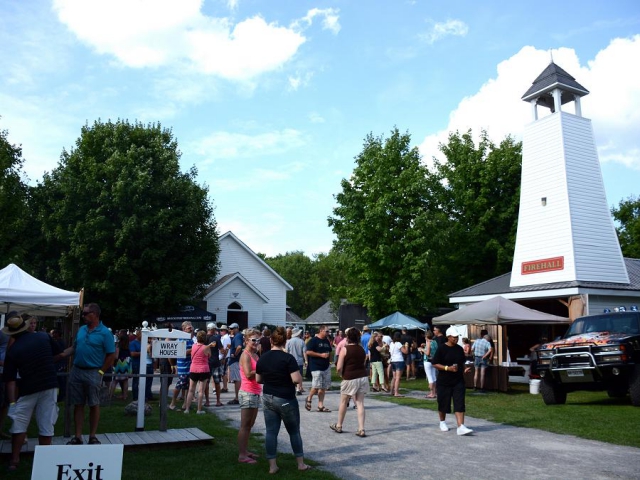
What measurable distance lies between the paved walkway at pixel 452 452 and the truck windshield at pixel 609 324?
4224 millimetres

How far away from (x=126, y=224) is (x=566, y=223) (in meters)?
19.4

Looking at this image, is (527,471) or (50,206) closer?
(527,471)

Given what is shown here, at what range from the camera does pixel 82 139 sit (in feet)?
96.8

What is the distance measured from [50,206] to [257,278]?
15981 millimetres

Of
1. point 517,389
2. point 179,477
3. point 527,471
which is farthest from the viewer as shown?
point 517,389

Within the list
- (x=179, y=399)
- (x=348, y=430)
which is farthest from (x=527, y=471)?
(x=179, y=399)

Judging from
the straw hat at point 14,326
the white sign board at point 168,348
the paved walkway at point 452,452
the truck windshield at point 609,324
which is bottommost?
the paved walkway at point 452,452

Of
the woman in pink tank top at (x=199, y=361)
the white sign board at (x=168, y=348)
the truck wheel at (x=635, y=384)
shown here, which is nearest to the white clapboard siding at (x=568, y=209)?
the truck wheel at (x=635, y=384)

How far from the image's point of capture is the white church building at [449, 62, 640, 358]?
73.6 feet

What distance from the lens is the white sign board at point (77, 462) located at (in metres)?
4.24

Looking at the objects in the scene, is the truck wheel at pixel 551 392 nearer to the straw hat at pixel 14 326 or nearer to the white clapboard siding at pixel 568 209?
the white clapboard siding at pixel 568 209

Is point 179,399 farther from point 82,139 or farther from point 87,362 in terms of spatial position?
point 82,139

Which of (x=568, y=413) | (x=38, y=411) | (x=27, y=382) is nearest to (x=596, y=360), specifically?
(x=568, y=413)

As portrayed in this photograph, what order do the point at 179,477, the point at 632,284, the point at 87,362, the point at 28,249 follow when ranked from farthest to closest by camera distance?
the point at 28,249
the point at 632,284
the point at 87,362
the point at 179,477
